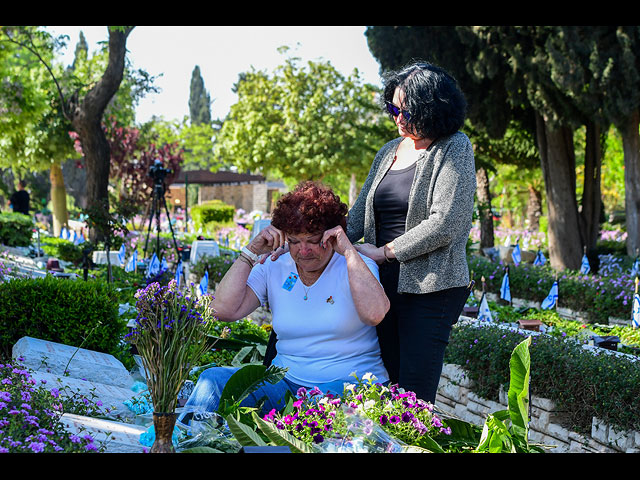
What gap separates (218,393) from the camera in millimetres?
2879

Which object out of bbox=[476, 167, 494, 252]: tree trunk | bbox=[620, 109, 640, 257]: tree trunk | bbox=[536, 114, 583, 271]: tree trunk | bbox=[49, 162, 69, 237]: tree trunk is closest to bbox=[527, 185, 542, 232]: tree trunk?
bbox=[476, 167, 494, 252]: tree trunk

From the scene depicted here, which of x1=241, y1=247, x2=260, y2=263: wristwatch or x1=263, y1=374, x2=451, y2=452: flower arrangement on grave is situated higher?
x1=241, y1=247, x2=260, y2=263: wristwatch

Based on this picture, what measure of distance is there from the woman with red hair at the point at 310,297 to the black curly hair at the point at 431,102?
493mm

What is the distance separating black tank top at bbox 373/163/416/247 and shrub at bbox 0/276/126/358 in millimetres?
2739

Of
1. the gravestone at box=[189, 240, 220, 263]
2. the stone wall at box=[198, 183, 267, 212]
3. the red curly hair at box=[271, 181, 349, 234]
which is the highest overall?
the stone wall at box=[198, 183, 267, 212]

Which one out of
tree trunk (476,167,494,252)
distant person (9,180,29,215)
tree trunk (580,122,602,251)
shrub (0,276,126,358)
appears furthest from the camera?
distant person (9,180,29,215)

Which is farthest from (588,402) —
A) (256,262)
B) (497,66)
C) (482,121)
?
(482,121)

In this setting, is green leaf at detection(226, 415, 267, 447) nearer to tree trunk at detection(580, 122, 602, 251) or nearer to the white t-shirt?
the white t-shirt

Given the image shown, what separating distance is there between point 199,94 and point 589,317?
65.1 metres

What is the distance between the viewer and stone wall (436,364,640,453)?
4504 millimetres

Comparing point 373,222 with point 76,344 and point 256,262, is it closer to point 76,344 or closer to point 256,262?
point 256,262

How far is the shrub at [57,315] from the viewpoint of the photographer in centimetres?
529

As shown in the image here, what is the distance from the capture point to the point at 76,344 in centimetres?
550

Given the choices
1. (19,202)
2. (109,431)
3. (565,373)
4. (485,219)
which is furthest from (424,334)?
(19,202)
